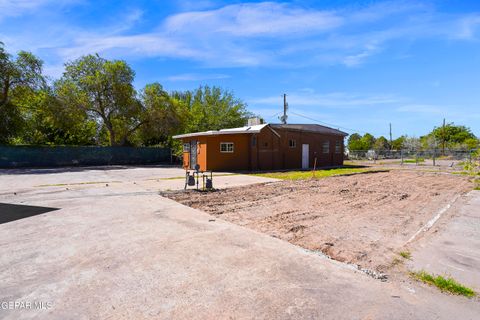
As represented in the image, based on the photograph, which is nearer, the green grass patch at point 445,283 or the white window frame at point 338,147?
the green grass patch at point 445,283

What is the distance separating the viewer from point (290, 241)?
515 cm

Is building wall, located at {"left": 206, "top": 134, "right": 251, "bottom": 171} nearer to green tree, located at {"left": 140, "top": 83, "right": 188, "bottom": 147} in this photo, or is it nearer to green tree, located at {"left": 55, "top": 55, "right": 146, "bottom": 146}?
green tree, located at {"left": 140, "top": 83, "right": 188, "bottom": 147}

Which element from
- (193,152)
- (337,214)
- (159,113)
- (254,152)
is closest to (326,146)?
(254,152)

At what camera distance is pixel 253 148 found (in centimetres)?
2073

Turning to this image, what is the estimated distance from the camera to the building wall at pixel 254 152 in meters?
20.5

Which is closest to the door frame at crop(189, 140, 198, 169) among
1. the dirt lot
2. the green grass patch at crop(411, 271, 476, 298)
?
the dirt lot

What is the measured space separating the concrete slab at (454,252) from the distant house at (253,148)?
14.2 meters

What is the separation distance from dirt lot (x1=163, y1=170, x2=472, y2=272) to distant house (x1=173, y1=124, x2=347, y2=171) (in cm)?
871

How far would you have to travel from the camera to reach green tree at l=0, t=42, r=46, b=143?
82.8 feet

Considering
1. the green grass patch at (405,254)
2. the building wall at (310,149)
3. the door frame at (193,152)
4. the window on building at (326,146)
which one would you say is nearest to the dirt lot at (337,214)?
the green grass patch at (405,254)

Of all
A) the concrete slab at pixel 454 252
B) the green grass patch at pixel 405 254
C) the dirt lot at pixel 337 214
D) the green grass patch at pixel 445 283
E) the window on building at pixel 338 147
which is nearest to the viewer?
the green grass patch at pixel 445 283

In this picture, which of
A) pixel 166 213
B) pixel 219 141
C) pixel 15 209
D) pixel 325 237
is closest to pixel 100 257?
pixel 166 213

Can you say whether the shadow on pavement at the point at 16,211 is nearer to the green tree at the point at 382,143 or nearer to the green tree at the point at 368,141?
the green tree at the point at 368,141

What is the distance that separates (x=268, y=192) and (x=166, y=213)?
4.63m
